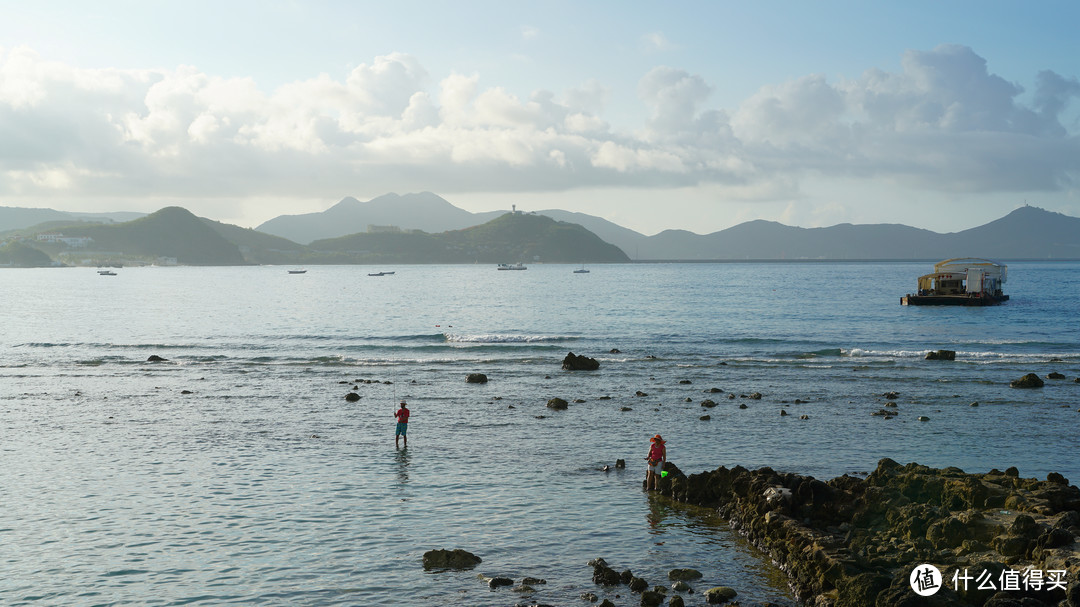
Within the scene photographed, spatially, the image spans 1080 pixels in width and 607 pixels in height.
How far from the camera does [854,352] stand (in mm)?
60219

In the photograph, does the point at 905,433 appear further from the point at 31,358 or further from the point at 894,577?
the point at 31,358

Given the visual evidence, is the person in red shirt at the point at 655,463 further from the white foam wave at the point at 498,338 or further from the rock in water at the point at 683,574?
the white foam wave at the point at 498,338

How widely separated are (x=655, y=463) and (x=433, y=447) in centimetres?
978

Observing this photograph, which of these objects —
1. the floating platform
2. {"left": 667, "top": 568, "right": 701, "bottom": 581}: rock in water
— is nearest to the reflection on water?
{"left": 667, "top": 568, "right": 701, "bottom": 581}: rock in water

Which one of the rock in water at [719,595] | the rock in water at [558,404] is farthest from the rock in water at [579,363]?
the rock in water at [719,595]

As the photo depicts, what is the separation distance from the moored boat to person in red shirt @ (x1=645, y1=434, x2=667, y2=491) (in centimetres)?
10062

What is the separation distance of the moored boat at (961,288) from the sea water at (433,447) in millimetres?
37771

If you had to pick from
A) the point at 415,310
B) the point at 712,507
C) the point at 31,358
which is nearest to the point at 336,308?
the point at 415,310

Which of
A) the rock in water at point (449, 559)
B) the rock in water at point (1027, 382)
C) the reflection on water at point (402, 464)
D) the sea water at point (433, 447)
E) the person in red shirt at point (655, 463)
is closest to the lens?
the sea water at point (433, 447)

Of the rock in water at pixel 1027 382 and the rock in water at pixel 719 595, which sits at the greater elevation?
the rock in water at pixel 1027 382

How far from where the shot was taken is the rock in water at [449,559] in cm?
1695

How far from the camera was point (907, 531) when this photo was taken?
1680 cm

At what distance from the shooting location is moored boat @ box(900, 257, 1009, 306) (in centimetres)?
10812

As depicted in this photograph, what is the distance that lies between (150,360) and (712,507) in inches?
1978
